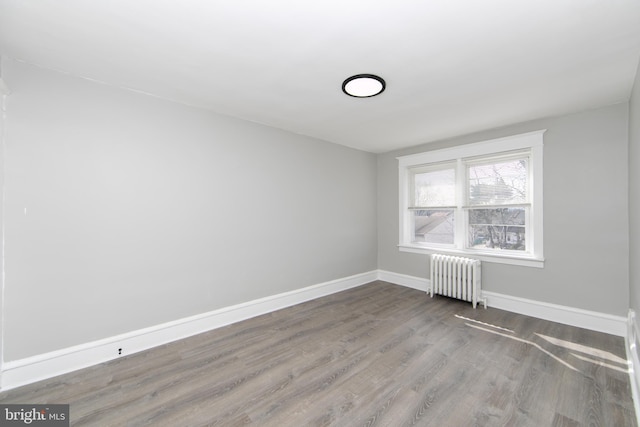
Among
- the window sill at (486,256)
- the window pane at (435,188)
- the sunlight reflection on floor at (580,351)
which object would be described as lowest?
the sunlight reflection on floor at (580,351)

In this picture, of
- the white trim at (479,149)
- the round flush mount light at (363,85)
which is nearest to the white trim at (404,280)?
the white trim at (479,149)

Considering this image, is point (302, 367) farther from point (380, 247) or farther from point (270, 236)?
point (380, 247)

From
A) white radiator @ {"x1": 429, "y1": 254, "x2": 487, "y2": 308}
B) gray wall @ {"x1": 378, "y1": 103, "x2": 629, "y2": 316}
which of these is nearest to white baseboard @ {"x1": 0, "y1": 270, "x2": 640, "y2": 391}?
gray wall @ {"x1": 378, "y1": 103, "x2": 629, "y2": 316}

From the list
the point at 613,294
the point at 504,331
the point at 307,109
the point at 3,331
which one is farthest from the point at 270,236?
the point at 613,294

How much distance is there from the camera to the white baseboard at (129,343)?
204cm

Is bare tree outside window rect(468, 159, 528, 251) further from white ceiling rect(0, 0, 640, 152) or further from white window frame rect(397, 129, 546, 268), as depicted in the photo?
white ceiling rect(0, 0, 640, 152)

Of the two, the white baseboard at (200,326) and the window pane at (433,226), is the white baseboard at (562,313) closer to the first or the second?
the white baseboard at (200,326)

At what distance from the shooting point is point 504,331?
9.66 ft

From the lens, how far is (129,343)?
8.18 feet

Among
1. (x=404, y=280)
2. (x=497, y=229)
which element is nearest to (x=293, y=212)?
(x=404, y=280)

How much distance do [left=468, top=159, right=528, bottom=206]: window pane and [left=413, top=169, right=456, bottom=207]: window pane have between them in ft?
0.95

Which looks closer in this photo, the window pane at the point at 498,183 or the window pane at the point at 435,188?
the window pane at the point at 498,183

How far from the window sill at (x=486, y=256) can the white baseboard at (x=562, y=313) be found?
47cm
